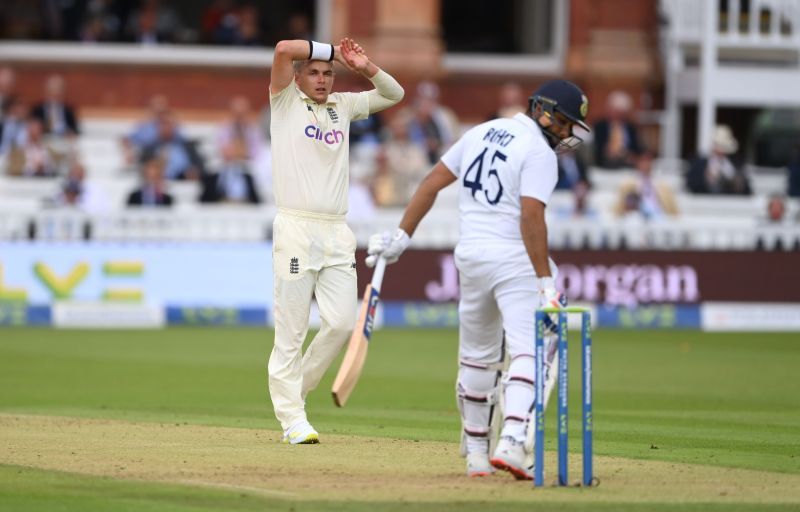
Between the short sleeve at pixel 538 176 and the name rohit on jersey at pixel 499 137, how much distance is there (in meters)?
0.14

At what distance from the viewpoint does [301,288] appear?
8758mm

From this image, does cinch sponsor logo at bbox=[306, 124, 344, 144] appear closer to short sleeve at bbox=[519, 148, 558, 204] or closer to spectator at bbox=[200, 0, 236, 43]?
short sleeve at bbox=[519, 148, 558, 204]

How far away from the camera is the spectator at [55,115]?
2055cm

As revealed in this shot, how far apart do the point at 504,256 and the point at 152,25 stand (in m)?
16.2

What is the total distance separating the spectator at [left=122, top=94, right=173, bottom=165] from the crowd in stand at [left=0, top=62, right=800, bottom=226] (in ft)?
0.04

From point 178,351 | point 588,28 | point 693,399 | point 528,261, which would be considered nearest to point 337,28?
point 588,28

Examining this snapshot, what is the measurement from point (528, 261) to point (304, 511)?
1685mm

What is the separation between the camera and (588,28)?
2381 centimetres

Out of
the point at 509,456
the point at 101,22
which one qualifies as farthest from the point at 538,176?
the point at 101,22

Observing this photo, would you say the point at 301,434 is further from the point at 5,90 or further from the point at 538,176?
the point at 5,90

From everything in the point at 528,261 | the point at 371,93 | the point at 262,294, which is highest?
the point at 371,93

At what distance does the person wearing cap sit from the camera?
7.41 metres

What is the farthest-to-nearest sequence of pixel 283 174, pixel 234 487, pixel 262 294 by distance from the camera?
1. pixel 262 294
2. pixel 283 174
3. pixel 234 487

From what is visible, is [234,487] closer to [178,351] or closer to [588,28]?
[178,351]
